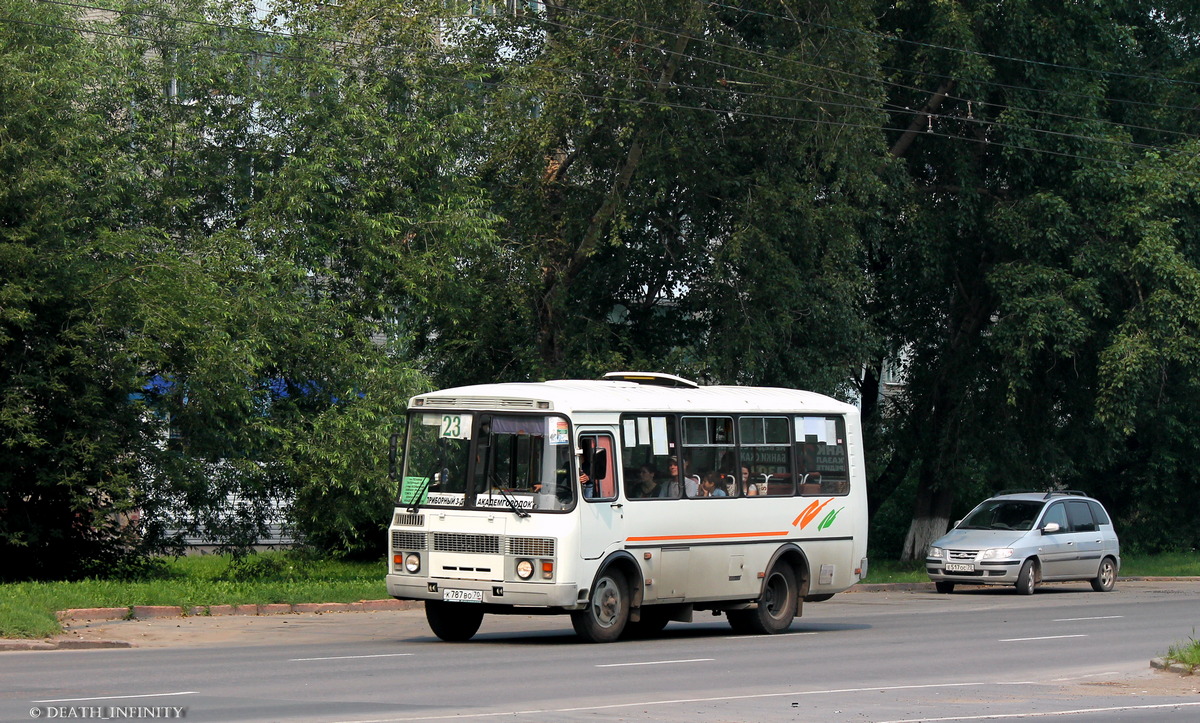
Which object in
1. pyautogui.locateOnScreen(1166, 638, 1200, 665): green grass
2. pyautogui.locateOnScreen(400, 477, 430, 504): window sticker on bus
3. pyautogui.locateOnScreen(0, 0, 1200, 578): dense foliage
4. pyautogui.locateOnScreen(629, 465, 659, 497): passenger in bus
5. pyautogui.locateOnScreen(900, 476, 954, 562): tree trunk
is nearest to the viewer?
pyautogui.locateOnScreen(1166, 638, 1200, 665): green grass

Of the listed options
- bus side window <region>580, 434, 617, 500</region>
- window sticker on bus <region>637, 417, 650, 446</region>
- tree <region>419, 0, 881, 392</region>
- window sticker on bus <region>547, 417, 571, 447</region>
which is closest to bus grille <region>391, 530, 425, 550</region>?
window sticker on bus <region>547, 417, 571, 447</region>

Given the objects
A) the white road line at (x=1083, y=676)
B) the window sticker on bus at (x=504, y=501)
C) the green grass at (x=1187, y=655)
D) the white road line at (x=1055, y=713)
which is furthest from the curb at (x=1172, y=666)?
the window sticker on bus at (x=504, y=501)

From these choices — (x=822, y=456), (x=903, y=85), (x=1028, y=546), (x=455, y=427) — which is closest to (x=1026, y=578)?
(x=1028, y=546)

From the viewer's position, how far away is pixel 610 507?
54.6ft

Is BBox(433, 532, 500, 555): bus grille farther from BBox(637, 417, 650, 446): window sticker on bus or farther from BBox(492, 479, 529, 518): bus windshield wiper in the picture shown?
BBox(637, 417, 650, 446): window sticker on bus

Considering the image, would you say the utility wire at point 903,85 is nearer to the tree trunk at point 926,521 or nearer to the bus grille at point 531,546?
the tree trunk at point 926,521

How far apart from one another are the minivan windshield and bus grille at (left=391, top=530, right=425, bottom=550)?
15.1 meters

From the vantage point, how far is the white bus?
1622 cm

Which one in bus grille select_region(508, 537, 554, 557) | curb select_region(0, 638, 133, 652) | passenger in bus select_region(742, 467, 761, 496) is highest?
passenger in bus select_region(742, 467, 761, 496)

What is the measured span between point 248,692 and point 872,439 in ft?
85.8

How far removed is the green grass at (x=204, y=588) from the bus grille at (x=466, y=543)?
13.9 ft

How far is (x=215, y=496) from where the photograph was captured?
24.3 m

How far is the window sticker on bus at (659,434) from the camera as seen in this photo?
17578 millimetres

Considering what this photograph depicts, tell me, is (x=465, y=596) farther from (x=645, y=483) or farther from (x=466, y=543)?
(x=645, y=483)
